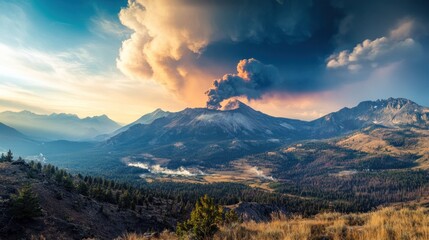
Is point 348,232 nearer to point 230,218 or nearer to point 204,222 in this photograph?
point 204,222

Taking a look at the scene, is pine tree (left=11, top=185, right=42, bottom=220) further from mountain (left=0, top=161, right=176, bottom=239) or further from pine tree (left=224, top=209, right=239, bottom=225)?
pine tree (left=224, top=209, right=239, bottom=225)

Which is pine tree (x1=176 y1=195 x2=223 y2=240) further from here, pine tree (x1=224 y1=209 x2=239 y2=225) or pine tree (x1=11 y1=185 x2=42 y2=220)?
pine tree (x1=11 y1=185 x2=42 y2=220)

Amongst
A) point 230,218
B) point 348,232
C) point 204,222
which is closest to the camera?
point 348,232

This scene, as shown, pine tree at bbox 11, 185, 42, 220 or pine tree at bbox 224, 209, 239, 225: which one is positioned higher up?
pine tree at bbox 224, 209, 239, 225

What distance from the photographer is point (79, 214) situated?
54.3m

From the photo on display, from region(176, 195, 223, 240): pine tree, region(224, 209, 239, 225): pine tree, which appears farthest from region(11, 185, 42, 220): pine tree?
region(176, 195, 223, 240): pine tree

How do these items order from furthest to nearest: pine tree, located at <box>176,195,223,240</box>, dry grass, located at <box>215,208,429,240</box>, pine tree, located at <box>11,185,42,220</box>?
pine tree, located at <box>11,185,42,220</box>, pine tree, located at <box>176,195,223,240</box>, dry grass, located at <box>215,208,429,240</box>

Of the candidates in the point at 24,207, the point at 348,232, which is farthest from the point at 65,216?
the point at 348,232

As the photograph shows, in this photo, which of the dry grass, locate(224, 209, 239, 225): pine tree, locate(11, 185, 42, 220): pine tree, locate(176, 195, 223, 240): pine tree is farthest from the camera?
locate(11, 185, 42, 220): pine tree

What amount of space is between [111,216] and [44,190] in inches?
617

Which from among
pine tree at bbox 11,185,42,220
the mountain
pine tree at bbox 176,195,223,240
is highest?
pine tree at bbox 176,195,223,240

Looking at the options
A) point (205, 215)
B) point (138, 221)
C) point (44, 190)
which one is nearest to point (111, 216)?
point (138, 221)

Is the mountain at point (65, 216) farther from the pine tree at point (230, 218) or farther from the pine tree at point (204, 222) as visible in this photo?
the pine tree at point (230, 218)

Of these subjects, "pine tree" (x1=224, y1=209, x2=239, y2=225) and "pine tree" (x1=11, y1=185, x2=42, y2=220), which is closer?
"pine tree" (x1=224, y1=209, x2=239, y2=225)
